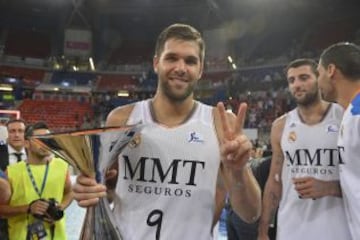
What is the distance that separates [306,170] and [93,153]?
175 cm

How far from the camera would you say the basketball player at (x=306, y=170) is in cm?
262

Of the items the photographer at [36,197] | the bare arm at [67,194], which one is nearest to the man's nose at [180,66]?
the photographer at [36,197]

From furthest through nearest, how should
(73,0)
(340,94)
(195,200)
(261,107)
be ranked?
1. (73,0)
2. (261,107)
3. (340,94)
4. (195,200)

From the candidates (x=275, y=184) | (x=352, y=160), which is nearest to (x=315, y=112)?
(x=275, y=184)

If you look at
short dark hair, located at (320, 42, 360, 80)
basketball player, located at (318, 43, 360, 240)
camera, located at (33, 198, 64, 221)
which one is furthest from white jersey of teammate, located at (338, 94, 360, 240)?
camera, located at (33, 198, 64, 221)

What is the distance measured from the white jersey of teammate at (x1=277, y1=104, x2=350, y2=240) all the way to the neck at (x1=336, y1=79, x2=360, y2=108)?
11.9 inches

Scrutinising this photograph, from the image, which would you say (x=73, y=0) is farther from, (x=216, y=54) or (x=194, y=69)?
(x=194, y=69)

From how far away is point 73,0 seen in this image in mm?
26859

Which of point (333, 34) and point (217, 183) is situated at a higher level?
point (333, 34)

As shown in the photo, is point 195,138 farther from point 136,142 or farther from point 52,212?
point 52,212

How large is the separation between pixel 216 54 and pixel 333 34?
705 cm

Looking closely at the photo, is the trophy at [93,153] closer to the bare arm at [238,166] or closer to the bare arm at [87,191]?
the bare arm at [87,191]

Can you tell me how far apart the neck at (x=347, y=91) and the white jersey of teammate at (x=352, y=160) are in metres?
0.16

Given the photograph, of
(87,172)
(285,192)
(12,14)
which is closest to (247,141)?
(87,172)
